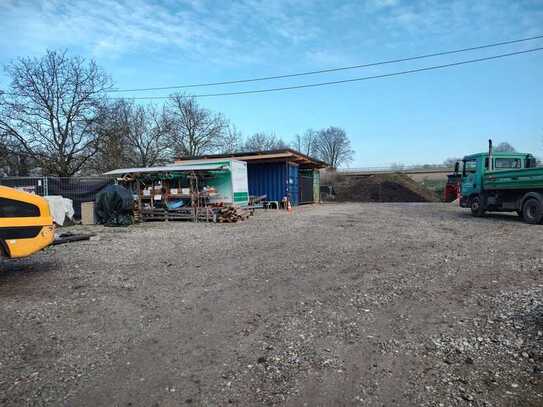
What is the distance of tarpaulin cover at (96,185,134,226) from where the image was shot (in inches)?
574

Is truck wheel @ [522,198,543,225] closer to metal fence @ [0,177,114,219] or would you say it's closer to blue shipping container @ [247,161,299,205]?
blue shipping container @ [247,161,299,205]

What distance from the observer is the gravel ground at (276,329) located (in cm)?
279

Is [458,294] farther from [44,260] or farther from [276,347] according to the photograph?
[44,260]

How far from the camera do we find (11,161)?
20953 mm

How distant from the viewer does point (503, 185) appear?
1373 cm

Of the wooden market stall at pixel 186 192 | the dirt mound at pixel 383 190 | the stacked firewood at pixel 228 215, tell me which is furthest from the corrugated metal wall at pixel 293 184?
the dirt mound at pixel 383 190

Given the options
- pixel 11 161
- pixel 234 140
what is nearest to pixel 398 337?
pixel 11 161

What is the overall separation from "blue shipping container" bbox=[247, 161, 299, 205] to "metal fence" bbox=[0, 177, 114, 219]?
9133 mm

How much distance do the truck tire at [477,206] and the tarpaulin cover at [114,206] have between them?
49.3 feet

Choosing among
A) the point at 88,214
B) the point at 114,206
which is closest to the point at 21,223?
the point at 114,206

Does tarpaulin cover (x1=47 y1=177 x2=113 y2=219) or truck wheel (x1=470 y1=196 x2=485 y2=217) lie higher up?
tarpaulin cover (x1=47 y1=177 x2=113 y2=219)

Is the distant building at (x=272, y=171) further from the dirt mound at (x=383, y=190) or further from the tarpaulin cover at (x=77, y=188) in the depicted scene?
the dirt mound at (x=383, y=190)

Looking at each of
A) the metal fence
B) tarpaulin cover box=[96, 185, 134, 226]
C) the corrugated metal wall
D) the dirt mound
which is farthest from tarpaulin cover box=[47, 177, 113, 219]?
the dirt mound

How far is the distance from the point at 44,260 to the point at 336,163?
7598 centimetres
